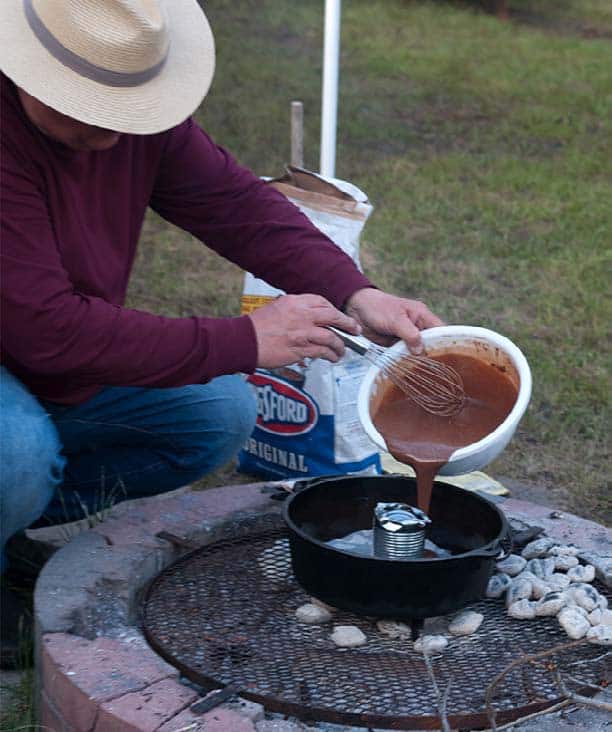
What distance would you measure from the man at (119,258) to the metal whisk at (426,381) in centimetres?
5

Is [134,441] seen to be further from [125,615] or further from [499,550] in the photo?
[499,550]

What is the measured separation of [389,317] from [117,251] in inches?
25.7

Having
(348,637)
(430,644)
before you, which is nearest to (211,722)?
(348,637)

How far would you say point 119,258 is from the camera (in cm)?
270

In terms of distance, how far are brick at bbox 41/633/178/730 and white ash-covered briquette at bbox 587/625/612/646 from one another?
0.82 m

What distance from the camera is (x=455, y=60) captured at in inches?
412

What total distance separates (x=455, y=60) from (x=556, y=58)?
0.99 meters

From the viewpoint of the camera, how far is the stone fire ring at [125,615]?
6.69ft

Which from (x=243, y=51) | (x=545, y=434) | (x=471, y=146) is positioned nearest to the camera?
(x=545, y=434)

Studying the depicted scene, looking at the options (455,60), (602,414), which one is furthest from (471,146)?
(602,414)

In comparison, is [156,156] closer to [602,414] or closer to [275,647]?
[275,647]

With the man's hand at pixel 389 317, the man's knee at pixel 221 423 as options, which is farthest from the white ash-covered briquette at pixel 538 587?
the man's knee at pixel 221 423

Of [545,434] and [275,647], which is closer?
[275,647]

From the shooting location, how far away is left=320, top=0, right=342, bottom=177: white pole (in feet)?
13.2
